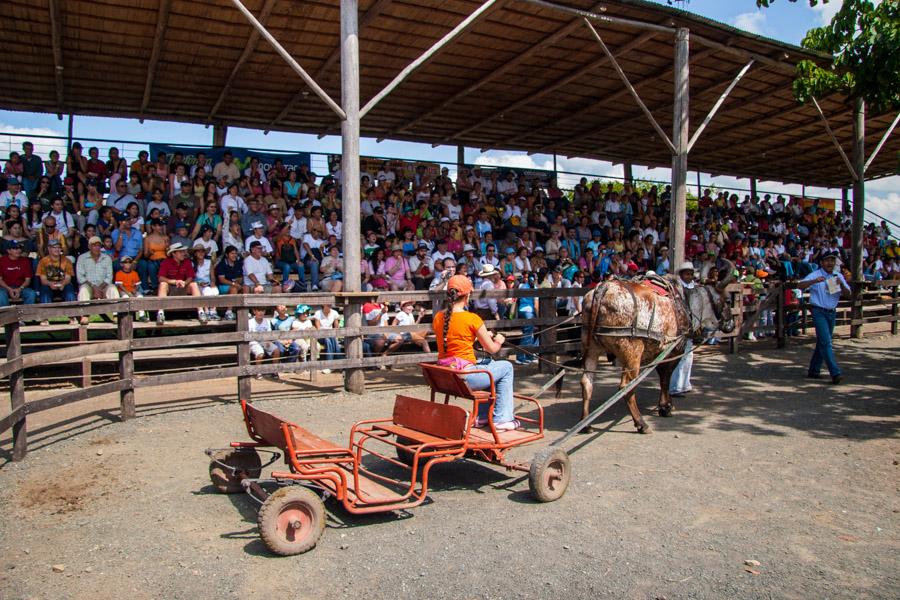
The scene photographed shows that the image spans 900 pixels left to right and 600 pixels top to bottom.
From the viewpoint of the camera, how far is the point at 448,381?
18.2 feet

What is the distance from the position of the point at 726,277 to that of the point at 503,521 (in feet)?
19.0

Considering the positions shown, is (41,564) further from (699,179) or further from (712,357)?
(699,179)

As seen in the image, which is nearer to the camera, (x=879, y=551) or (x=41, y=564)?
(x=41, y=564)

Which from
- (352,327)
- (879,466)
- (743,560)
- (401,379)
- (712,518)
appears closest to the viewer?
(743,560)

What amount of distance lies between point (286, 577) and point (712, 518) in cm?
316

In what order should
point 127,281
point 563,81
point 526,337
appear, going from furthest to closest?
point 563,81, point 127,281, point 526,337

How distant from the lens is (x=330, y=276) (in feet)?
42.1

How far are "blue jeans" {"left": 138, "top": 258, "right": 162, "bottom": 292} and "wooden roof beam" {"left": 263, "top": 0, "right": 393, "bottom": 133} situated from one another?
185 inches

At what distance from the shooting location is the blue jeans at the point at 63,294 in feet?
35.3

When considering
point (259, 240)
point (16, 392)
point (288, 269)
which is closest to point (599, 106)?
point (288, 269)

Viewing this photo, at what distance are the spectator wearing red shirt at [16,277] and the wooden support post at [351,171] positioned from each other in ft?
17.4

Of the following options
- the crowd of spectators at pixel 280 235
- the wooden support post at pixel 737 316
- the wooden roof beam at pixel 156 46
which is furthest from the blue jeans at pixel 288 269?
the wooden support post at pixel 737 316

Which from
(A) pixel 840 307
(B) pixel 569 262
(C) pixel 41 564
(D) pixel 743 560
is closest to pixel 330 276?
(B) pixel 569 262

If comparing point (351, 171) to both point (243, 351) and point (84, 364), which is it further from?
point (84, 364)
